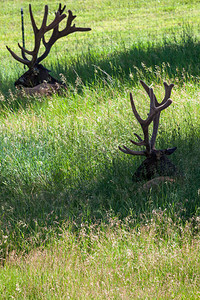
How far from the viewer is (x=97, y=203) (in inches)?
162

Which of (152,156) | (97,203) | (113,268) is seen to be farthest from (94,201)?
(113,268)

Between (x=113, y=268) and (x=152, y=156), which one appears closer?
(x=113, y=268)

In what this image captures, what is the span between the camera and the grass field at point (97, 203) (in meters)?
2.95

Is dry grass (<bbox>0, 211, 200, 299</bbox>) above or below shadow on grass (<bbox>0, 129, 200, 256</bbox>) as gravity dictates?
below

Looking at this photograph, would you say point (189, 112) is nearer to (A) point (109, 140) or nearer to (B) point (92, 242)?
(A) point (109, 140)

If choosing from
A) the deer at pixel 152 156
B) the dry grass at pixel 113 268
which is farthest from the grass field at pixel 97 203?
the deer at pixel 152 156

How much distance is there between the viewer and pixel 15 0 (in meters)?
28.1

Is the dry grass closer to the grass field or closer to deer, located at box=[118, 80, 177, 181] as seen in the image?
the grass field

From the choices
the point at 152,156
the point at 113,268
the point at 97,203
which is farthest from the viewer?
the point at 152,156

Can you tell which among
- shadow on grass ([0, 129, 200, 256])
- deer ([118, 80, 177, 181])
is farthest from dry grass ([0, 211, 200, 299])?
deer ([118, 80, 177, 181])

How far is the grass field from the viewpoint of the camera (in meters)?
2.95

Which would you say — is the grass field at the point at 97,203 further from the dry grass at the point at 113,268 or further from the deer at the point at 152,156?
the deer at the point at 152,156

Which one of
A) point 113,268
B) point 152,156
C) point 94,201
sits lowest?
point 113,268

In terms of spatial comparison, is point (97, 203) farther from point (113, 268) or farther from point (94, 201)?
point (113, 268)
